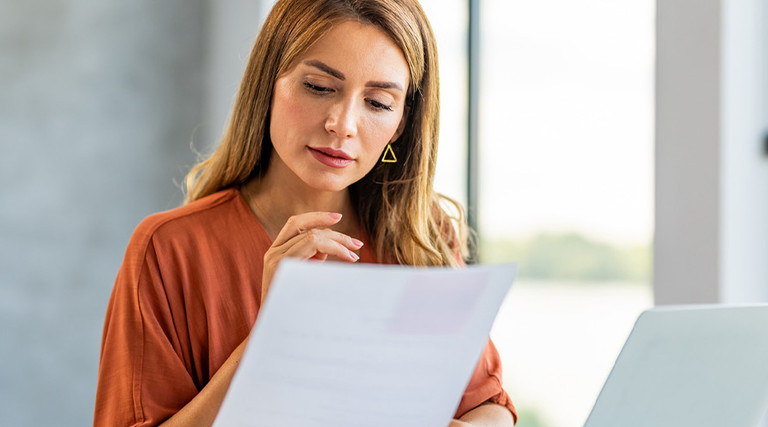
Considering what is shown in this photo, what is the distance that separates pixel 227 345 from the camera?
126 centimetres

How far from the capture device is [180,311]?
4.09ft

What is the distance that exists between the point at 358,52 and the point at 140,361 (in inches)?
21.9

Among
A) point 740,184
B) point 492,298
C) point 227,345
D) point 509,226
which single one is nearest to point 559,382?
point 509,226

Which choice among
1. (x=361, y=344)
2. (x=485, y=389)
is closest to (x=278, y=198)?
(x=485, y=389)

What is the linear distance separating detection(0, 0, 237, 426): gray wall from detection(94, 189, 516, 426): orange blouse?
5.70 ft

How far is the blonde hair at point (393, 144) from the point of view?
4.21ft

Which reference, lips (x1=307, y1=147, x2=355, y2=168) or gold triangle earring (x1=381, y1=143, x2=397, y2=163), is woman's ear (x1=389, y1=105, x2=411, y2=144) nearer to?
gold triangle earring (x1=381, y1=143, x2=397, y2=163)

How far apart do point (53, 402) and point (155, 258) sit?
192 cm

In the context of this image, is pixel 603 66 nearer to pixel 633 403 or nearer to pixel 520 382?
pixel 520 382

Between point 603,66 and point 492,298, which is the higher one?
point 603,66

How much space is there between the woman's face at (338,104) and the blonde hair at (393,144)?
0.03 meters

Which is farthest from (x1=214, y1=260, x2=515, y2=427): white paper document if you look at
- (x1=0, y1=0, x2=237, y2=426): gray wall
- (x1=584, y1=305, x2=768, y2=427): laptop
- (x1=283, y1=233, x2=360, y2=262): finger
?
(x1=0, y1=0, x2=237, y2=426): gray wall

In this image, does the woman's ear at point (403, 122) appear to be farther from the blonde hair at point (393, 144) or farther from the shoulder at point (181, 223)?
the shoulder at point (181, 223)

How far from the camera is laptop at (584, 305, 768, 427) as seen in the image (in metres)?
0.86
